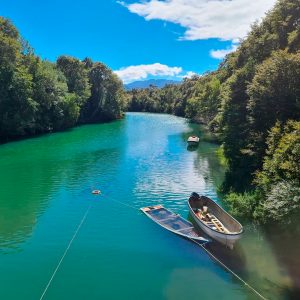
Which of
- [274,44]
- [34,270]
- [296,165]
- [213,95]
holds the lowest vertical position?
[34,270]

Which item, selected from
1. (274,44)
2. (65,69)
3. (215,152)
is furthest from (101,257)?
(65,69)

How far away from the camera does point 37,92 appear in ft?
289

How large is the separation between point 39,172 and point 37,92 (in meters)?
45.7

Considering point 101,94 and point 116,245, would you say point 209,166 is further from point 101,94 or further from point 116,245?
point 101,94

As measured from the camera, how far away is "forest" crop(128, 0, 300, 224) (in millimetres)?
23641

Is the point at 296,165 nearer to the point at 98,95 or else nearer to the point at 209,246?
the point at 209,246

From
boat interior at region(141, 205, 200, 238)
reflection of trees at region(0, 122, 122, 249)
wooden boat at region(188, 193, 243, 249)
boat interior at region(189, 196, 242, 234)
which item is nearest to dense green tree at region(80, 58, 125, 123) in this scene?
reflection of trees at region(0, 122, 122, 249)

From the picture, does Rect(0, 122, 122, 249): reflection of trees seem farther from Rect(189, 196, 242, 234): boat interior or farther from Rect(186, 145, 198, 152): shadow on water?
Rect(189, 196, 242, 234): boat interior

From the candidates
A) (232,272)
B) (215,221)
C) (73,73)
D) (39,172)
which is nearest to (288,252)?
(232,272)

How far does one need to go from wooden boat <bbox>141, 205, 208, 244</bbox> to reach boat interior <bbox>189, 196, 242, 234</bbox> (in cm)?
125

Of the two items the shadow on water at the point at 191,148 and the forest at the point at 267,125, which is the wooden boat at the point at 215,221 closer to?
the forest at the point at 267,125

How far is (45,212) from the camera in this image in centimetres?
3219

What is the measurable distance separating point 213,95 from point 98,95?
225ft

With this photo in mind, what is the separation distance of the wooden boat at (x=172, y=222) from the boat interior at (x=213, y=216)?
1.25 metres
